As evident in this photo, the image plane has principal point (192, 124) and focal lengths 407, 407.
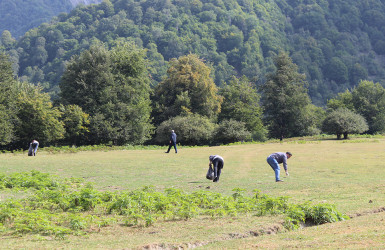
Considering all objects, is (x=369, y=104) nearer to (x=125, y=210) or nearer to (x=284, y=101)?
(x=284, y=101)

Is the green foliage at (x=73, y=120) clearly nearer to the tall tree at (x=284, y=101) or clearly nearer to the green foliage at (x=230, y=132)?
the green foliage at (x=230, y=132)

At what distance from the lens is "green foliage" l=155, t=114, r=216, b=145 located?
6244 cm

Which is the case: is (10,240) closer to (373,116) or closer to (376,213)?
(376,213)

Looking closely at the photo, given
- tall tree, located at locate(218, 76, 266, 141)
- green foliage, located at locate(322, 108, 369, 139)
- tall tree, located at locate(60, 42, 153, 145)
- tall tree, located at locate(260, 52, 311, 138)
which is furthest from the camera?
tall tree, located at locate(260, 52, 311, 138)

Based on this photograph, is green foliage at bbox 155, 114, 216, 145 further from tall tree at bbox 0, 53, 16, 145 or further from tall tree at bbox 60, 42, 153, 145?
tall tree at bbox 0, 53, 16, 145

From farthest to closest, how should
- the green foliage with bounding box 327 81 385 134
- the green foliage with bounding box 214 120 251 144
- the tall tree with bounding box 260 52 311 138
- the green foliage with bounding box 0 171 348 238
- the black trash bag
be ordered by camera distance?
1. the green foliage with bounding box 327 81 385 134
2. the tall tree with bounding box 260 52 311 138
3. the green foliage with bounding box 214 120 251 144
4. the black trash bag
5. the green foliage with bounding box 0 171 348 238

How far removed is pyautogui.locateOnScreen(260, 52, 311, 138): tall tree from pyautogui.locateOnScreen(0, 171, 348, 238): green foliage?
74471 mm

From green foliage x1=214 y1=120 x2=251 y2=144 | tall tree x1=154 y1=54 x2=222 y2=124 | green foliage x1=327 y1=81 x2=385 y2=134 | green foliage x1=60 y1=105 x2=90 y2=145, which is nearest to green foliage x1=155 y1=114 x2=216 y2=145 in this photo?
green foliage x1=214 y1=120 x2=251 y2=144

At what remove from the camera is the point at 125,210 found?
39.6ft

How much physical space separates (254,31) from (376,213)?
636 feet

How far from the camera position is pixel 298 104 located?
8775 cm

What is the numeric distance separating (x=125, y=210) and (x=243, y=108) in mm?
67338

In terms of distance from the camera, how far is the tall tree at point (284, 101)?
87125mm

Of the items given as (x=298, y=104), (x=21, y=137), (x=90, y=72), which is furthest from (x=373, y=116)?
(x=21, y=137)
